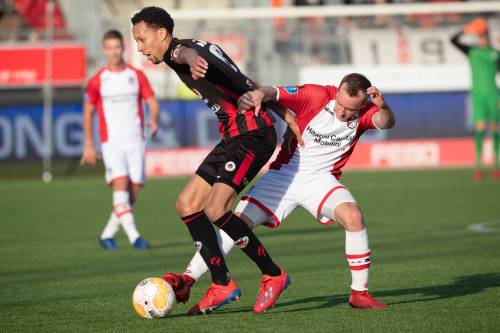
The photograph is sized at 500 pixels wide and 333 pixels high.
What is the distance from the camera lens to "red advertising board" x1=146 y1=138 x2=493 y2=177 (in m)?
22.3

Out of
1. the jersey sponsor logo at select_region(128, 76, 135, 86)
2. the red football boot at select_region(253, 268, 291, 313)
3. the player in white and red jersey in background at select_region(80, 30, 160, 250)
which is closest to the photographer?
the red football boot at select_region(253, 268, 291, 313)

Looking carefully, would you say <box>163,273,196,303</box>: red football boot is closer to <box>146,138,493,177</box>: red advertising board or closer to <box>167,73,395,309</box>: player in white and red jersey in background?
<box>167,73,395,309</box>: player in white and red jersey in background

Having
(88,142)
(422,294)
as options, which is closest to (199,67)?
(422,294)

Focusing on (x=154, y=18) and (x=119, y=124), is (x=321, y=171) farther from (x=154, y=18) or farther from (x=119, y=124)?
(x=119, y=124)

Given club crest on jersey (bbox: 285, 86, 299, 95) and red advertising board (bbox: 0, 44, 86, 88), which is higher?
club crest on jersey (bbox: 285, 86, 299, 95)

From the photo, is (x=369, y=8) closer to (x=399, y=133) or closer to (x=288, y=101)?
(x=399, y=133)

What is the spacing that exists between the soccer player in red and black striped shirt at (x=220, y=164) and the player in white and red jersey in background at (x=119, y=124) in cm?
424

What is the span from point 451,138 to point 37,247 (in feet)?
43.8

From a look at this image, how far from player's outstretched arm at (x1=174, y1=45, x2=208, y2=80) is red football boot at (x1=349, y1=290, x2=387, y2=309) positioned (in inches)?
70.0

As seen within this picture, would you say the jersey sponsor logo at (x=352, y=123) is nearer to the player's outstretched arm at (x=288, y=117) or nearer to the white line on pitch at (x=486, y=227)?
the player's outstretched arm at (x=288, y=117)

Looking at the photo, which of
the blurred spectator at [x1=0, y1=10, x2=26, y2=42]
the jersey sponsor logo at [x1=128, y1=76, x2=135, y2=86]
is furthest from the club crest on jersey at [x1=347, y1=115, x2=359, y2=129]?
the blurred spectator at [x1=0, y1=10, x2=26, y2=42]

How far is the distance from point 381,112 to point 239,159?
41.1 inches

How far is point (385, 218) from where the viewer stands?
13.2 meters

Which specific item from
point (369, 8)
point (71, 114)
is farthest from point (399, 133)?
point (71, 114)
